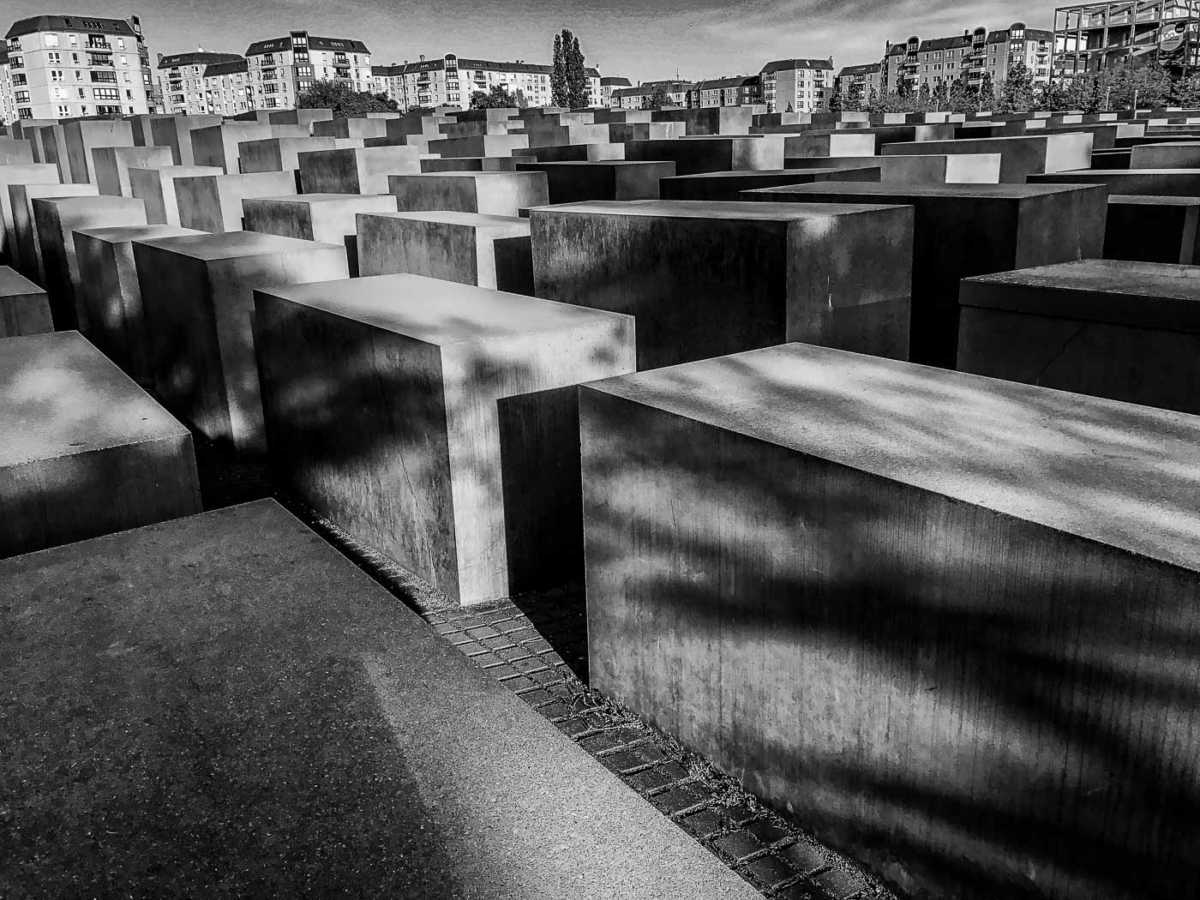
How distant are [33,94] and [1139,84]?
103 metres

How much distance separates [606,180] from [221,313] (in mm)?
4834

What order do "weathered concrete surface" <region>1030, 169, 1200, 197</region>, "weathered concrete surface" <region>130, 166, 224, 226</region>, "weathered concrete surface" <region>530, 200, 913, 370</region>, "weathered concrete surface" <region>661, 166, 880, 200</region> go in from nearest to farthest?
"weathered concrete surface" <region>530, 200, 913, 370</region> < "weathered concrete surface" <region>1030, 169, 1200, 197</region> < "weathered concrete surface" <region>661, 166, 880, 200</region> < "weathered concrete surface" <region>130, 166, 224, 226</region>

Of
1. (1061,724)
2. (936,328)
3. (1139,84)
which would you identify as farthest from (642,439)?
(1139,84)

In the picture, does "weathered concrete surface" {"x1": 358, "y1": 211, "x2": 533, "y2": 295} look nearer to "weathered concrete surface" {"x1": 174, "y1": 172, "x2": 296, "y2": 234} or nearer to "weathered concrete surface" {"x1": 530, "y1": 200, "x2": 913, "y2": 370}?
"weathered concrete surface" {"x1": 530, "y1": 200, "x2": 913, "y2": 370}

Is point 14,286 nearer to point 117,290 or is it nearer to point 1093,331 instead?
point 117,290

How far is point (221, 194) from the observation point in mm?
13117

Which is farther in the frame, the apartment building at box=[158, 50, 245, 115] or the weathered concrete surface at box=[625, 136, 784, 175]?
the apartment building at box=[158, 50, 245, 115]

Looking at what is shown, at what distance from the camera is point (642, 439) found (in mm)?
3566

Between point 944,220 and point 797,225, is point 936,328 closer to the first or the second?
point 944,220

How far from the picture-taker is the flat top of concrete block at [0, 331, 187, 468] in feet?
13.6

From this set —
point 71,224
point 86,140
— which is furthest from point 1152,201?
point 86,140

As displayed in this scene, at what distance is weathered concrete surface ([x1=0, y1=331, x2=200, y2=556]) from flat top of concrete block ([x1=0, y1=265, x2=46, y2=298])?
13.6 feet

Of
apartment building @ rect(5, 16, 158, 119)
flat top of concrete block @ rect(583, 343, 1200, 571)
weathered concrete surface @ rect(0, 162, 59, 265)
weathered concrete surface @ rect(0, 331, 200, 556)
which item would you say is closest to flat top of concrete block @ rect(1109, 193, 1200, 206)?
flat top of concrete block @ rect(583, 343, 1200, 571)

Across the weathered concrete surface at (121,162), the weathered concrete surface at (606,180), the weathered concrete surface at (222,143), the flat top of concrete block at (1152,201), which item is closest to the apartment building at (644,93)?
the weathered concrete surface at (222,143)
